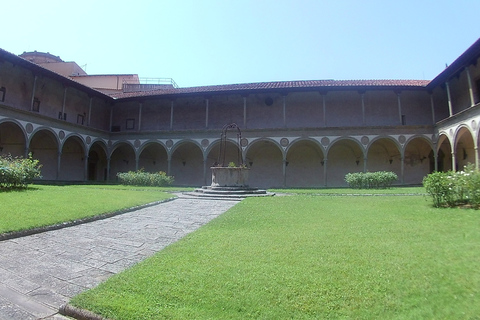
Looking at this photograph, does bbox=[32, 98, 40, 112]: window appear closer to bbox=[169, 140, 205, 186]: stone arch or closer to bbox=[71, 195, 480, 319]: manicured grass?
bbox=[169, 140, 205, 186]: stone arch

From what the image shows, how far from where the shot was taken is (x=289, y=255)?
13.4 ft

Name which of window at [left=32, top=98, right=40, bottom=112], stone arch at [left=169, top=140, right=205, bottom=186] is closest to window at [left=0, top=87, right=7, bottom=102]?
window at [left=32, top=98, right=40, bottom=112]

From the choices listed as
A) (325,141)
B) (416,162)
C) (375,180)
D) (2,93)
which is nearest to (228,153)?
(325,141)

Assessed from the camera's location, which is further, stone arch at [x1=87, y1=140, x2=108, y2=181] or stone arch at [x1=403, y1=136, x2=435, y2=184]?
stone arch at [x1=87, y1=140, x2=108, y2=181]

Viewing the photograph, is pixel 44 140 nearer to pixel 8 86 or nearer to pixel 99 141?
pixel 99 141

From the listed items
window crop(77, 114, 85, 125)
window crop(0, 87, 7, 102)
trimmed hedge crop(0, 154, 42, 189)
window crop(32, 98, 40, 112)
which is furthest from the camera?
window crop(77, 114, 85, 125)

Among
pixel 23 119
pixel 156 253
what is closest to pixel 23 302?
pixel 156 253

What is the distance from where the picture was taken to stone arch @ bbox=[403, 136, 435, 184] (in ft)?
77.4

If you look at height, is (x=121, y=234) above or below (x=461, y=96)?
below

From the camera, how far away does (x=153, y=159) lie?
2820 centimetres

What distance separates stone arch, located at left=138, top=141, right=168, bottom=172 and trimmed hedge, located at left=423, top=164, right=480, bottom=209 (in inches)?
931

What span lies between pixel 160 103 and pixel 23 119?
11261 millimetres

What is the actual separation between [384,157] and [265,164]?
10.1 meters

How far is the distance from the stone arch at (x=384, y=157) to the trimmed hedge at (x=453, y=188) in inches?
649
